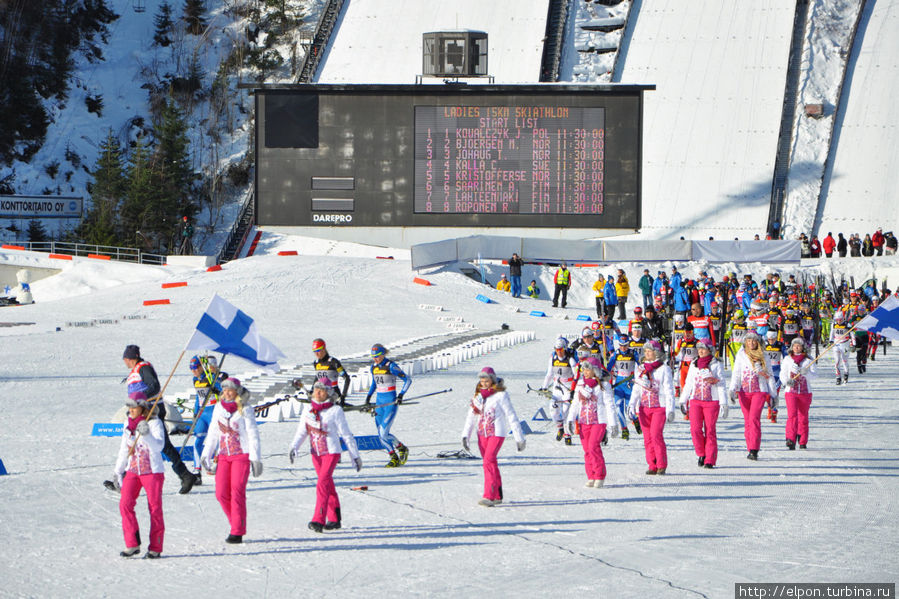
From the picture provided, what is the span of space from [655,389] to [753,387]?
72.1 inches

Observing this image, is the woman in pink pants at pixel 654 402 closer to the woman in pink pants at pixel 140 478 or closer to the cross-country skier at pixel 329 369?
the cross-country skier at pixel 329 369

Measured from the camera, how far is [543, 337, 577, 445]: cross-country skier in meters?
15.6

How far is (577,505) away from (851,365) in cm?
1739

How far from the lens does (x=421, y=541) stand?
10000 millimetres

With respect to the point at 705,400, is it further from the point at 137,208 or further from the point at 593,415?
the point at 137,208

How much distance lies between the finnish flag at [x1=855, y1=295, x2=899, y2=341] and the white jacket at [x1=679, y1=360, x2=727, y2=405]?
3.96 meters

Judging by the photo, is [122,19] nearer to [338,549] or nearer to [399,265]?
[399,265]

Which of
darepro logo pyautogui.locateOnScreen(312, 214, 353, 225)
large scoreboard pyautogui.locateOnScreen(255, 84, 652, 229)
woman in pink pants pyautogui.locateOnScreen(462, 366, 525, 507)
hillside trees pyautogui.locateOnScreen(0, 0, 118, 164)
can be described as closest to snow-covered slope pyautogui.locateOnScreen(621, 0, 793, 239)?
large scoreboard pyautogui.locateOnScreen(255, 84, 652, 229)

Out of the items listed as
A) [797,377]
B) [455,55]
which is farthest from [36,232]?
[797,377]

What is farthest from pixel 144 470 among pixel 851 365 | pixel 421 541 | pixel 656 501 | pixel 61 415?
pixel 851 365

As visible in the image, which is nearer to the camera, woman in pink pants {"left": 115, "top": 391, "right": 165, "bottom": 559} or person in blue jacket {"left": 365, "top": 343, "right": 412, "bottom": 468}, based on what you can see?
woman in pink pants {"left": 115, "top": 391, "right": 165, "bottom": 559}

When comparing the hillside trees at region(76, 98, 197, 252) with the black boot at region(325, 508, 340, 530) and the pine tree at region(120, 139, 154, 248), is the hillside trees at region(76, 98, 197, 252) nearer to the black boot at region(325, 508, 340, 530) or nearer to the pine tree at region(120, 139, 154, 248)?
the pine tree at region(120, 139, 154, 248)

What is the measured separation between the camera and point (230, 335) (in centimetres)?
1235

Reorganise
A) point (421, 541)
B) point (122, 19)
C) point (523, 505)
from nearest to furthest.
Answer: point (421, 541) → point (523, 505) → point (122, 19)
